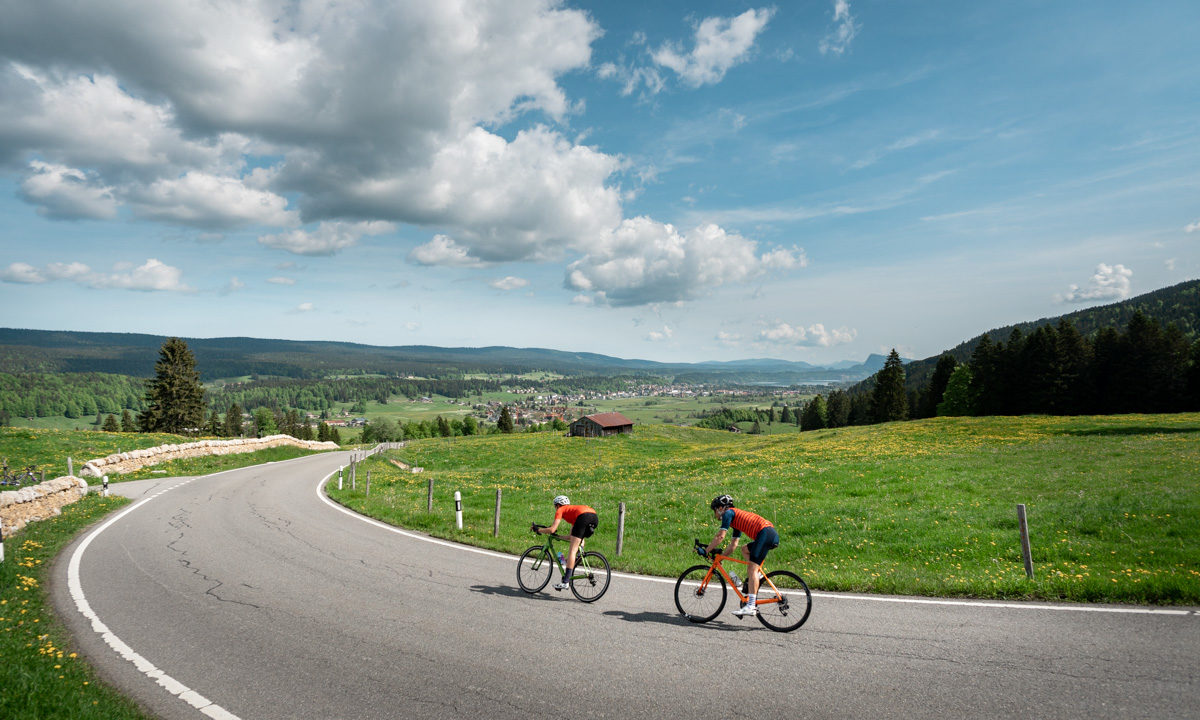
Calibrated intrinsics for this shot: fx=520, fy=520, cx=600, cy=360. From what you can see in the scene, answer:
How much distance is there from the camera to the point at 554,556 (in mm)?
10633

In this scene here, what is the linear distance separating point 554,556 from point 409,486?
59.9ft

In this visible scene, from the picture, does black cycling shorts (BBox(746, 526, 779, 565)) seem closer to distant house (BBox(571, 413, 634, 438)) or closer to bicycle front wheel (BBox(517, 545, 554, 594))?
bicycle front wheel (BBox(517, 545, 554, 594))

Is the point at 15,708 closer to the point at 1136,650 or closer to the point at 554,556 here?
the point at 554,556

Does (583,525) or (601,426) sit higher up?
(583,525)

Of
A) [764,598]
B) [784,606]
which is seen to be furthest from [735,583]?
[784,606]

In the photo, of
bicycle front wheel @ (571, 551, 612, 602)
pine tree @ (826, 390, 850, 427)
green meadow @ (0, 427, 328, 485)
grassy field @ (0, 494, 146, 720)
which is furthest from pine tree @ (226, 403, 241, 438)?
pine tree @ (826, 390, 850, 427)

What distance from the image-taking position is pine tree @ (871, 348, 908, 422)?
253 feet

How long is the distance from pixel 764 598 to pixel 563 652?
3332mm

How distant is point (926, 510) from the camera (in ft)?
50.0

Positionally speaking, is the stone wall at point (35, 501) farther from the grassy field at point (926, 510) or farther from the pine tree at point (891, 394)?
the pine tree at point (891, 394)

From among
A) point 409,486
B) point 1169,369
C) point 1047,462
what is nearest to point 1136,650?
point 1047,462

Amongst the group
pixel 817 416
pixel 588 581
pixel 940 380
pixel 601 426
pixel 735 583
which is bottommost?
pixel 817 416

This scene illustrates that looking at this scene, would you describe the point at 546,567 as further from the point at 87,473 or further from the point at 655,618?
the point at 87,473

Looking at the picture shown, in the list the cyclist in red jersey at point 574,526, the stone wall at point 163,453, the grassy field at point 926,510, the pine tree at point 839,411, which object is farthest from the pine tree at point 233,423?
the pine tree at point 839,411
